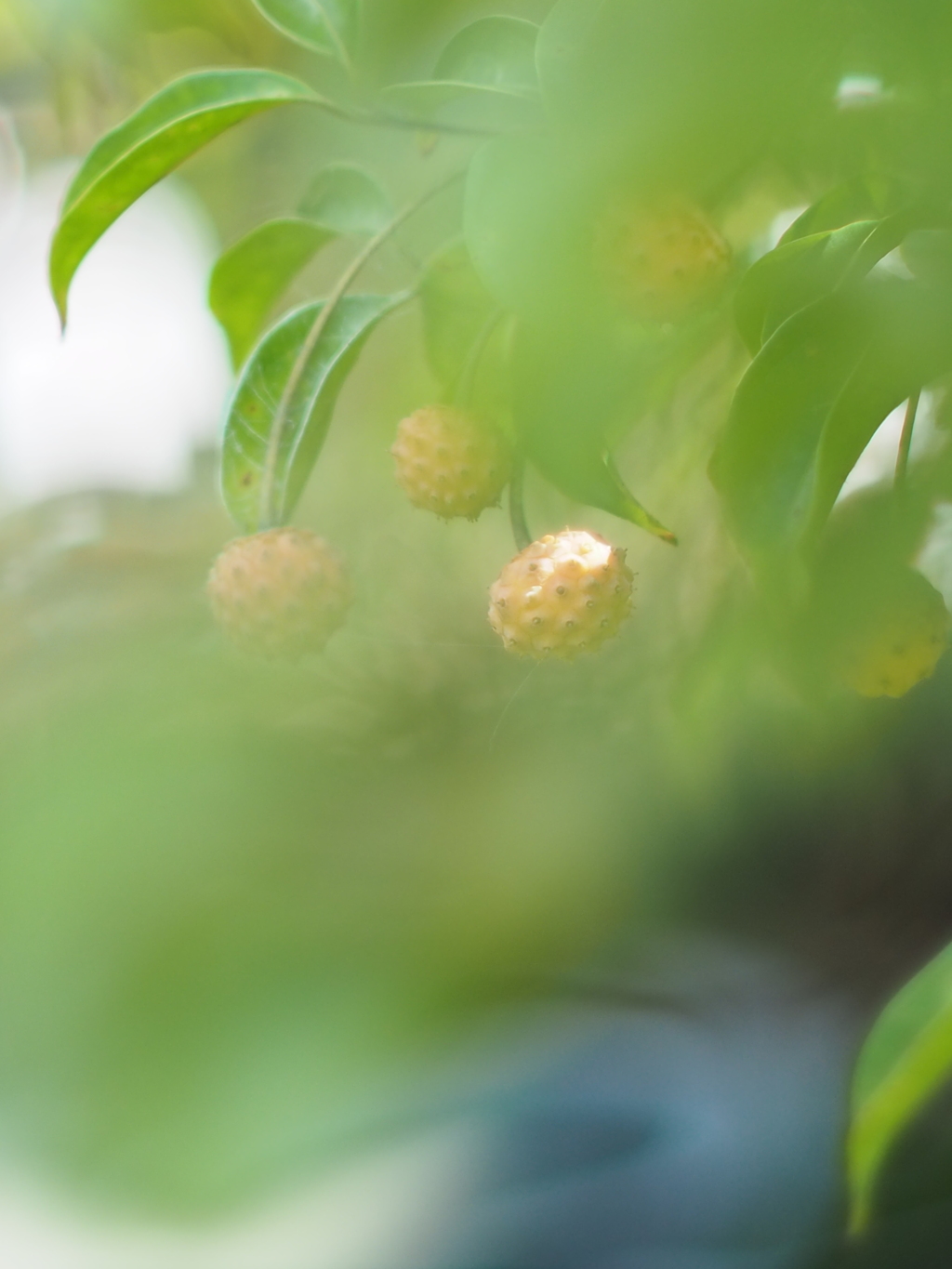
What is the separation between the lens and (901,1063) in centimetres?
25

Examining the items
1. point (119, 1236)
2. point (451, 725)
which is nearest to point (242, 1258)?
point (119, 1236)

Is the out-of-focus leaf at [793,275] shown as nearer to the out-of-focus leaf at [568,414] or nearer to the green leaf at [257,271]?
the out-of-focus leaf at [568,414]

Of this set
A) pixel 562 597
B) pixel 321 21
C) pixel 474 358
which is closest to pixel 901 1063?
pixel 562 597

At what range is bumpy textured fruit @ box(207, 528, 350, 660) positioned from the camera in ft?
1.45

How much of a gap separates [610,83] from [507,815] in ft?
1.67

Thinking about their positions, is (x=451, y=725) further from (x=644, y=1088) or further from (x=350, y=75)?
(x=350, y=75)

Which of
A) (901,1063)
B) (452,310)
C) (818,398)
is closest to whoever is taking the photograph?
(901,1063)

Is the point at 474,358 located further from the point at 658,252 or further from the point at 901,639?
the point at 901,639

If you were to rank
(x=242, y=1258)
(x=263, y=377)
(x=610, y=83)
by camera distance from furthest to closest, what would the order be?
1. (x=242, y=1258)
2. (x=263, y=377)
3. (x=610, y=83)

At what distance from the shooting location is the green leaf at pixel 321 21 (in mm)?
432

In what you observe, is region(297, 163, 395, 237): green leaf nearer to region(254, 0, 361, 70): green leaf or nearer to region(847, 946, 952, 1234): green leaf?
region(254, 0, 361, 70): green leaf

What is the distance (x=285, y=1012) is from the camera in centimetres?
72

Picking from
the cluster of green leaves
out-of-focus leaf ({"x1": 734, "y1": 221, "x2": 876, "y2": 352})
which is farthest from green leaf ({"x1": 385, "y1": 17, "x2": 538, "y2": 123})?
out-of-focus leaf ({"x1": 734, "y1": 221, "x2": 876, "y2": 352})

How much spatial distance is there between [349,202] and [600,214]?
0.65 feet
